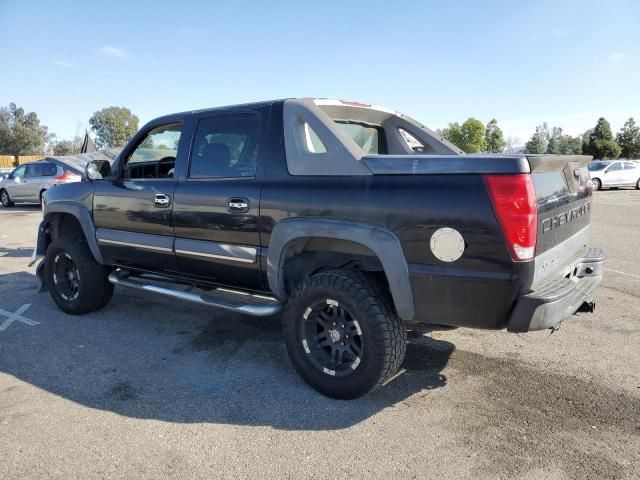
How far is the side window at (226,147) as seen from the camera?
12.2 ft

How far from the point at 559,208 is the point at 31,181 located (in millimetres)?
18776

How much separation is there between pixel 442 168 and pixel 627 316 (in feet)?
10.9

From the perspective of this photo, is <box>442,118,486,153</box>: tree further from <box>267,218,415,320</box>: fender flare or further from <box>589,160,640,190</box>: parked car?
<box>267,218,415,320</box>: fender flare

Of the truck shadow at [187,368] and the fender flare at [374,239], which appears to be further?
the truck shadow at [187,368]

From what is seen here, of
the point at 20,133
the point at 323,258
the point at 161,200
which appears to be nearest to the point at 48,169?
the point at 161,200

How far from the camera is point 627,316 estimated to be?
480 cm

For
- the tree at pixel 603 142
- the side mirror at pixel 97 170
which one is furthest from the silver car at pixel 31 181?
the tree at pixel 603 142

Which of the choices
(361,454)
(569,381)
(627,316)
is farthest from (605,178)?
(361,454)

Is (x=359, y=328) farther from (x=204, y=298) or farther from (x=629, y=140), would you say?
(x=629, y=140)

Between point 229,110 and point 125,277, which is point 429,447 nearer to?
point 229,110

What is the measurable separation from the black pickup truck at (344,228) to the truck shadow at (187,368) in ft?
0.92

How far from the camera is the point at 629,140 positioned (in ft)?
148

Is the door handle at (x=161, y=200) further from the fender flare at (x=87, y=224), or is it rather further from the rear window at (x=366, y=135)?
the rear window at (x=366, y=135)

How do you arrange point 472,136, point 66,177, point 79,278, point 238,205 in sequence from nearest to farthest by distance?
point 238,205 < point 79,278 < point 66,177 < point 472,136
